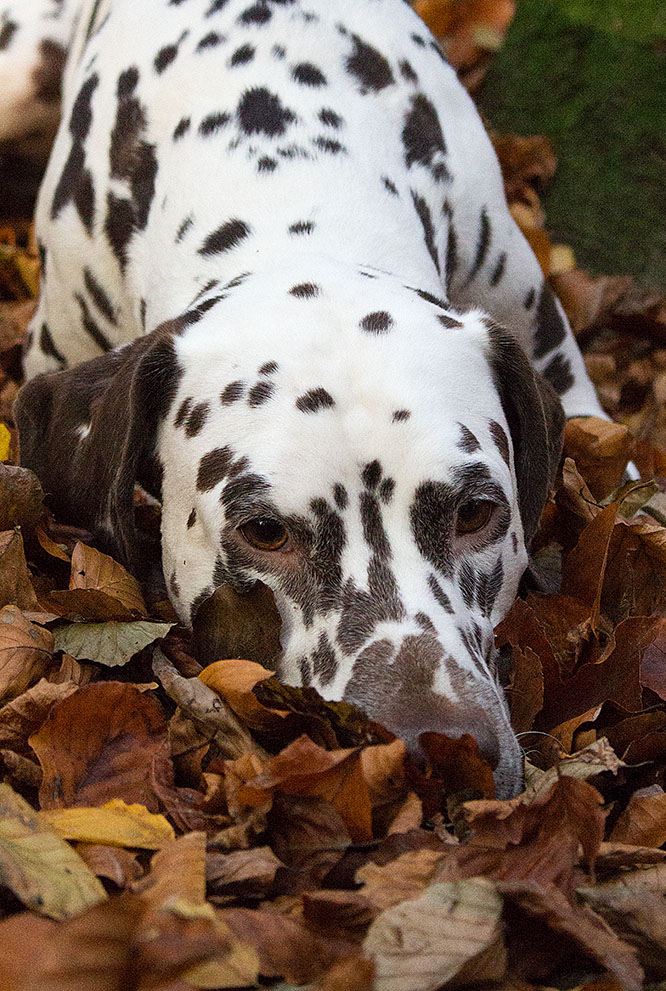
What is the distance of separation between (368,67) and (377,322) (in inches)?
57.0

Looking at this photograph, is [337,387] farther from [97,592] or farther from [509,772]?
[509,772]

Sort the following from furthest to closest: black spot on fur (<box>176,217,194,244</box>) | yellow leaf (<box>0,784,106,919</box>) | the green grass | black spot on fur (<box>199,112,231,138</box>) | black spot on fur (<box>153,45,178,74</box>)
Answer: the green grass < black spot on fur (<box>153,45,178,74</box>) < black spot on fur (<box>199,112,231,138</box>) < black spot on fur (<box>176,217,194,244</box>) < yellow leaf (<box>0,784,106,919</box>)

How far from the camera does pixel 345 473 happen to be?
256 cm

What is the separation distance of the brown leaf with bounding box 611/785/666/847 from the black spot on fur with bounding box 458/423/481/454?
831 mm

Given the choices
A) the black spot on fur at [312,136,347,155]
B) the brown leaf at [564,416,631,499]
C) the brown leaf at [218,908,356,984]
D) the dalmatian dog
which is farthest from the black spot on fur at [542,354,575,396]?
the brown leaf at [218,908,356,984]

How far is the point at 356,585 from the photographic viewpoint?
8.30 feet

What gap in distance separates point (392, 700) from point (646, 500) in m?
1.40

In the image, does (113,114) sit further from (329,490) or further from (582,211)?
(582,211)

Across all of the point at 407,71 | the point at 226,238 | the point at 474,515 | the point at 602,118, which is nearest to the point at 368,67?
the point at 407,71

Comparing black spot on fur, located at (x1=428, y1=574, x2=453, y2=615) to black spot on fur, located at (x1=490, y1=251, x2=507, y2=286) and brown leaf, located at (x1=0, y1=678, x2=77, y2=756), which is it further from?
black spot on fur, located at (x1=490, y1=251, x2=507, y2=286)

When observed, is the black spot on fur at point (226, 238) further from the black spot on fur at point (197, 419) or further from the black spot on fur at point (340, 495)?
the black spot on fur at point (340, 495)

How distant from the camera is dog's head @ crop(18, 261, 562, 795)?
2.45 metres

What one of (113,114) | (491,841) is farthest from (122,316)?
(491,841)

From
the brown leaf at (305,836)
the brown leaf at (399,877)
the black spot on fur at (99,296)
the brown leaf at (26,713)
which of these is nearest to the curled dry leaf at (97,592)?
the brown leaf at (26,713)
